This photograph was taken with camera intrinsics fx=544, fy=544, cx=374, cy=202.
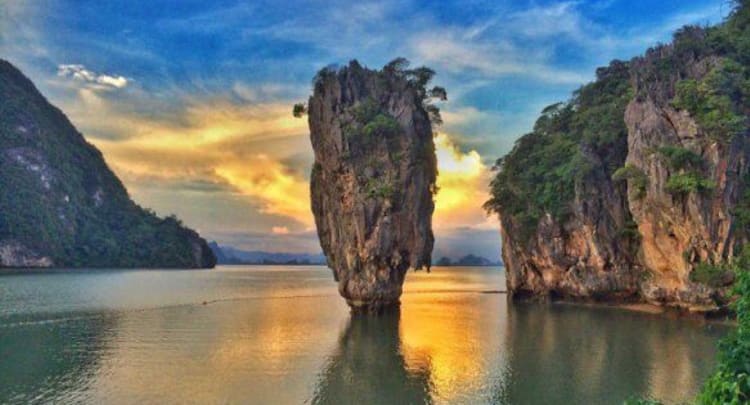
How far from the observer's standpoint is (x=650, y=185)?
34.0 m

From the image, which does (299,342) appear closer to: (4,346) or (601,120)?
(4,346)

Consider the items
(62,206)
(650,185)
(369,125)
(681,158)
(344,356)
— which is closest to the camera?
(344,356)

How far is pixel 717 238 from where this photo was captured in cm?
3164

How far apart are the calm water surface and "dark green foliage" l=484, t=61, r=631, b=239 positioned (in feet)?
31.4

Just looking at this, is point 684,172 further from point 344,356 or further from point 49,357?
point 49,357

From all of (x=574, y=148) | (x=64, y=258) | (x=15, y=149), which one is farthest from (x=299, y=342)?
(x=15, y=149)

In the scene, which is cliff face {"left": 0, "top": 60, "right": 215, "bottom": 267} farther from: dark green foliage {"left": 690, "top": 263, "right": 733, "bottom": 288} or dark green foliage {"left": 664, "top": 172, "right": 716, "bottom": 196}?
dark green foliage {"left": 690, "top": 263, "right": 733, "bottom": 288}

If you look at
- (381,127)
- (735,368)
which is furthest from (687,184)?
(735,368)

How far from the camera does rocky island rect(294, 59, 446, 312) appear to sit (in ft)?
120

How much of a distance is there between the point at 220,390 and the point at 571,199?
113 feet

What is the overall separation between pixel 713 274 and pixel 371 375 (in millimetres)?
22182

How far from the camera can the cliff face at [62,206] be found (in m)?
107

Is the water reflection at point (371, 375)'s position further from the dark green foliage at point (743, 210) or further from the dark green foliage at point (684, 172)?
the dark green foliage at point (743, 210)

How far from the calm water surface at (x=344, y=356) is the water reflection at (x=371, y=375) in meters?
0.05
